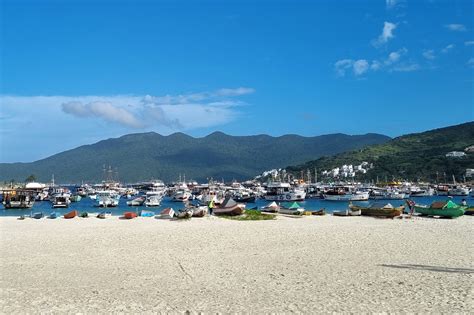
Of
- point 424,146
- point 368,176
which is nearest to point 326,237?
point 368,176

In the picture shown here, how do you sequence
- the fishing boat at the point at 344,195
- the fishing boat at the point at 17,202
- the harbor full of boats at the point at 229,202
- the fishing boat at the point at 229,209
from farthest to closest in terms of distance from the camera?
the fishing boat at the point at 344,195 → the fishing boat at the point at 17,202 → the harbor full of boats at the point at 229,202 → the fishing boat at the point at 229,209

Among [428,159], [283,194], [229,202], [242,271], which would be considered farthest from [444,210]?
[428,159]

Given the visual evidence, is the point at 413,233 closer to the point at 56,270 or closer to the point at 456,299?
the point at 456,299

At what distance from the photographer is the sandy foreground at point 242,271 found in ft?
37.6

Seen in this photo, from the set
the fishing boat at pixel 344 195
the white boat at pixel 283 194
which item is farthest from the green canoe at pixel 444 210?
the white boat at pixel 283 194

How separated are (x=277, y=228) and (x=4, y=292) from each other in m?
17.9

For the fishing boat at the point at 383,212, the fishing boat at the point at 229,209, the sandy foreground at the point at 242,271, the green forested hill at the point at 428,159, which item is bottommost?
the sandy foreground at the point at 242,271

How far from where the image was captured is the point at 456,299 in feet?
36.6

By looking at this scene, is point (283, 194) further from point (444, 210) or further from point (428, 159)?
point (428, 159)

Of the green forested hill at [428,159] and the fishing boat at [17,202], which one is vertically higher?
the green forested hill at [428,159]

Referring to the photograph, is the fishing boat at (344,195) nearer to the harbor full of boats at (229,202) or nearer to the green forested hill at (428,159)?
the harbor full of boats at (229,202)

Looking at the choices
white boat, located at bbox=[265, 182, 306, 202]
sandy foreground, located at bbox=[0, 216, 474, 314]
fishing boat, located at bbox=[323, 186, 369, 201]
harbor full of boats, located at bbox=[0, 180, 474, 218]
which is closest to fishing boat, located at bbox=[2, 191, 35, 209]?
harbor full of boats, located at bbox=[0, 180, 474, 218]

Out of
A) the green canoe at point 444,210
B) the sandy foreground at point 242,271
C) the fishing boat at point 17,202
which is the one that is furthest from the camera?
the fishing boat at point 17,202

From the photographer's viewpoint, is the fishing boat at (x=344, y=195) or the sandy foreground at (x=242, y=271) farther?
the fishing boat at (x=344, y=195)
